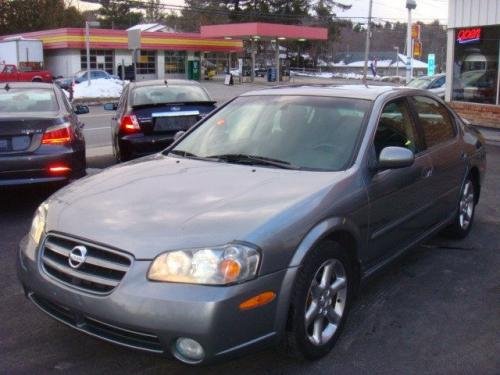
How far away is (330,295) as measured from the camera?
3562mm

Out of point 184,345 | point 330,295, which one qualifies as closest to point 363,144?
point 330,295

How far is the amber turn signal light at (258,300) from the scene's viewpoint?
292cm

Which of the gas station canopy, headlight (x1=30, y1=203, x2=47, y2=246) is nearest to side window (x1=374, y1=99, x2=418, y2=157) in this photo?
headlight (x1=30, y1=203, x2=47, y2=246)

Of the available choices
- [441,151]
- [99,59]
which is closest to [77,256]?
[441,151]

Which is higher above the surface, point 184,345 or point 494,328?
point 184,345

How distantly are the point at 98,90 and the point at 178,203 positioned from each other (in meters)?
30.3

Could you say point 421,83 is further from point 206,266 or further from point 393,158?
point 206,266

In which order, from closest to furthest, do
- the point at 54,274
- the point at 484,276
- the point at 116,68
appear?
the point at 54,274, the point at 484,276, the point at 116,68

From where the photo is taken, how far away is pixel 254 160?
409cm

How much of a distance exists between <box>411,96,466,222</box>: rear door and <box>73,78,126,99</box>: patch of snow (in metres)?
26.4

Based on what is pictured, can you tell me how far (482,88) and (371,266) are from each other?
12.6 meters

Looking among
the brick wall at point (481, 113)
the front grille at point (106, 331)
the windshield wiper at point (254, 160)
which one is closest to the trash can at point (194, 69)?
the brick wall at point (481, 113)

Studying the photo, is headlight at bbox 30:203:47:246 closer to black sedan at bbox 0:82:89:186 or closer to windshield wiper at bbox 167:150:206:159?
windshield wiper at bbox 167:150:206:159

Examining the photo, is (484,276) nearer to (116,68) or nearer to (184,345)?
(184,345)
